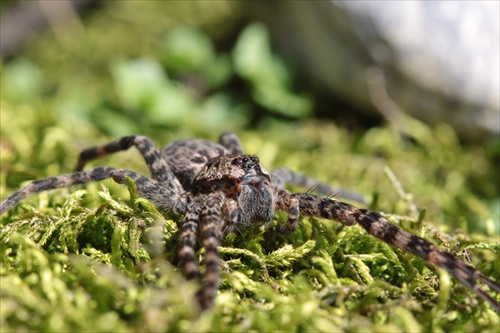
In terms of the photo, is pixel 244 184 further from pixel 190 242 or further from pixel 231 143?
pixel 231 143

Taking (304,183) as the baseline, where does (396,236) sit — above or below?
above

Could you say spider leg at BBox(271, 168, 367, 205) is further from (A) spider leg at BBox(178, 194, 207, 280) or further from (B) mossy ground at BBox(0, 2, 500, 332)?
(A) spider leg at BBox(178, 194, 207, 280)

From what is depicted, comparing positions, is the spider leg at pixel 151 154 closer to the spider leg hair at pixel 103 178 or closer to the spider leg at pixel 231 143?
the spider leg hair at pixel 103 178

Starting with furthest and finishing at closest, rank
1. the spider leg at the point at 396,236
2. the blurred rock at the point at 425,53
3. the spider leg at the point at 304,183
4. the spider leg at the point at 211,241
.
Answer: the blurred rock at the point at 425,53
the spider leg at the point at 304,183
the spider leg at the point at 396,236
the spider leg at the point at 211,241

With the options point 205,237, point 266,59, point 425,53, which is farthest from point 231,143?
point 266,59

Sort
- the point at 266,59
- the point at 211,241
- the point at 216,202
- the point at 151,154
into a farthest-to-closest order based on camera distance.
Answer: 1. the point at 266,59
2. the point at 151,154
3. the point at 216,202
4. the point at 211,241

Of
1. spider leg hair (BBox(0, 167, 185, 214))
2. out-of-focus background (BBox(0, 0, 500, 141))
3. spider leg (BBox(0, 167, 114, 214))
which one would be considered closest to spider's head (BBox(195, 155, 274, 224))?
spider leg hair (BBox(0, 167, 185, 214))

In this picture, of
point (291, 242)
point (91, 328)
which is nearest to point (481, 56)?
point (291, 242)

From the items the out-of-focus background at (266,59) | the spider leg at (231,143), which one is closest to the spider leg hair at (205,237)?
the spider leg at (231,143)
